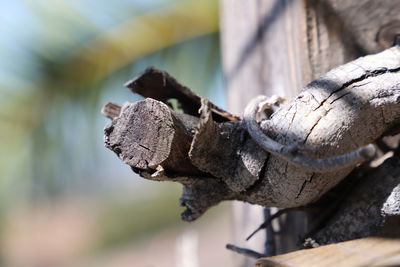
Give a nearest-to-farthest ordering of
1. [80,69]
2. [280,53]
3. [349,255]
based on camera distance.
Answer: [349,255] < [280,53] < [80,69]

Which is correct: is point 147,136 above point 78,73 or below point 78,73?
below

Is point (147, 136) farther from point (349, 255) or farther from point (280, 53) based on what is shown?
point (280, 53)

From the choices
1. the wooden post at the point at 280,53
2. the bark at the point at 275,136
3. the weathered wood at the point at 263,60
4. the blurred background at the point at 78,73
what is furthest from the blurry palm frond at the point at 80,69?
the bark at the point at 275,136

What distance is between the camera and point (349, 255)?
59cm

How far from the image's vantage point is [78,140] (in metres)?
2.49

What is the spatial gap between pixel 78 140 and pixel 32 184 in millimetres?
436

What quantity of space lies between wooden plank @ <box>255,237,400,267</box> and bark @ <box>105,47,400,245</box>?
73 millimetres

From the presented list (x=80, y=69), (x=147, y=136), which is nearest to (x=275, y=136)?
(x=147, y=136)

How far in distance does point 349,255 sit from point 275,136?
16 centimetres

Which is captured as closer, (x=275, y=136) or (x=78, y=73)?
(x=275, y=136)

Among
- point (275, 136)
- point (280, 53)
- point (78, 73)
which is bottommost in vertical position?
point (275, 136)

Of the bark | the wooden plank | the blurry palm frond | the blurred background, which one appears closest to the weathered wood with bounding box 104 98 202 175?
the bark

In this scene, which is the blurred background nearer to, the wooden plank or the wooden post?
the wooden post

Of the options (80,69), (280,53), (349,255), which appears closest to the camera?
(349,255)
